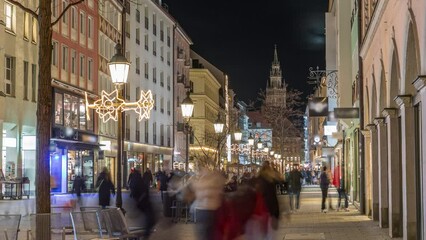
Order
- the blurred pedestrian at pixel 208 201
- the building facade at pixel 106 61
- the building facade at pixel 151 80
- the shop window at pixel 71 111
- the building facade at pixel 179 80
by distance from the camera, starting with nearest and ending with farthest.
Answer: the blurred pedestrian at pixel 208 201
the shop window at pixel 71 111
the building facade at pixel 106 61
the building facade at pixel 151 80
the building facade at pixel 179 80

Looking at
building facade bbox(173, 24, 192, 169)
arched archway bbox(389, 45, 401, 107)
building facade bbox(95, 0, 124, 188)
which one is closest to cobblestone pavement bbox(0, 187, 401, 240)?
arched archway bbox(389, 45, 401, 107)

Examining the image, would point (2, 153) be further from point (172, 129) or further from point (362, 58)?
point (172, 129)

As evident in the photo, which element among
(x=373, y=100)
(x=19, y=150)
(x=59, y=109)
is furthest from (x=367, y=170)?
(x=59, y=109)

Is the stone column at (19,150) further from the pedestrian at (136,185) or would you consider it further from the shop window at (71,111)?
the pedestrian at (136,185)

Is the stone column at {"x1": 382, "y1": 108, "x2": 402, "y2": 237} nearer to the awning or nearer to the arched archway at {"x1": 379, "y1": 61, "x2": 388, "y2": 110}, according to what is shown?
the arched archway at {"x1": 379, "y1": 61, "x2": 388, "y2": 110}

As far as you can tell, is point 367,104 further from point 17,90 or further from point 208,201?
point 17,90

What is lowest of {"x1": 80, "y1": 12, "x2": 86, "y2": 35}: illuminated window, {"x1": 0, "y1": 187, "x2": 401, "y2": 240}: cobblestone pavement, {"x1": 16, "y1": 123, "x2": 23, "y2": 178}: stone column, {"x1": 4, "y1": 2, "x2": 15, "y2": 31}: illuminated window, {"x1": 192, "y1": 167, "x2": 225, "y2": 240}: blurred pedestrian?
{"x1": 0, "y1": 187, "x2": 401, "y2": 240}: cobblestone pavement

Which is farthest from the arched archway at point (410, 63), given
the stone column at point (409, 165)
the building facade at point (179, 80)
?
the building facade at point (179, 80)

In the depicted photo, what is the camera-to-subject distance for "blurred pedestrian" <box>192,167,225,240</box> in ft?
40.5

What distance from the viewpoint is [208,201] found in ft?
41.2

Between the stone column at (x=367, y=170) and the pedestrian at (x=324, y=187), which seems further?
the pedestrian at (x=324, y=187)

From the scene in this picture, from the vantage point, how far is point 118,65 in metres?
20.4

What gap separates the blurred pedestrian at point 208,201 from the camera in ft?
40.5

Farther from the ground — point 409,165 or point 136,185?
point 409,165
